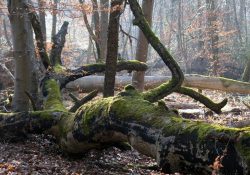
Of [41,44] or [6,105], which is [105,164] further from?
[6,105]

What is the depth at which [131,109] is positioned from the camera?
5.15m

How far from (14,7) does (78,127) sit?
13.0ft

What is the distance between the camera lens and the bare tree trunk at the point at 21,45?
8320mm

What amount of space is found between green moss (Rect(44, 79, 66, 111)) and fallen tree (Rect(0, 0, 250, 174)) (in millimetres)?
31

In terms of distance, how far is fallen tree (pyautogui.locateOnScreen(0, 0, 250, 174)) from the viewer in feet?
12.4

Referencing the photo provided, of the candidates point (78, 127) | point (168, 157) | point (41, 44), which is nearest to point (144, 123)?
point (168, 157)

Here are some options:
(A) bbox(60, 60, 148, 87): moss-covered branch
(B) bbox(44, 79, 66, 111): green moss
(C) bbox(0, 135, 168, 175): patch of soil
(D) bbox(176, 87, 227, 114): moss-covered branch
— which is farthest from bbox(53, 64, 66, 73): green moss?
(D) bbox(176, 87, 227, 114): moss-covered branch

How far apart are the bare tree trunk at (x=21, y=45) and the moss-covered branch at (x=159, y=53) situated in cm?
280

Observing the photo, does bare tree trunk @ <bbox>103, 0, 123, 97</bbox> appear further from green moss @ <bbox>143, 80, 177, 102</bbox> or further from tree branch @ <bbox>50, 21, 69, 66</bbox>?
tree branch @ <bbox>50, 21, 69, 66</bbox>

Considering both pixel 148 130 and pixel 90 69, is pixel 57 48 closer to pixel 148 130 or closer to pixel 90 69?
pixel 90 69

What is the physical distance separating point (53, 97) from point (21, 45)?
1452 mm

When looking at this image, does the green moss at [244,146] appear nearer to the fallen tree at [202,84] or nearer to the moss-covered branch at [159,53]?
the moss-covered branch at [159,53]

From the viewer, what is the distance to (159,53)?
6777 millimetres

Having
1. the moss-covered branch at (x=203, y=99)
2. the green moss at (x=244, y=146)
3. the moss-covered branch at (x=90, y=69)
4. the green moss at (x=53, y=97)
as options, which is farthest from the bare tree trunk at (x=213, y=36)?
the green moss at (x=244, y=146)
